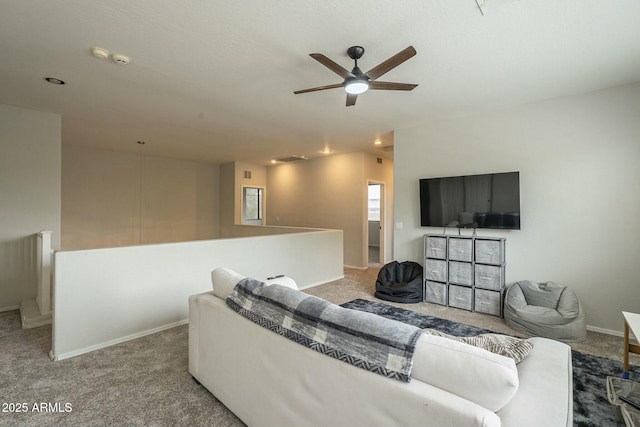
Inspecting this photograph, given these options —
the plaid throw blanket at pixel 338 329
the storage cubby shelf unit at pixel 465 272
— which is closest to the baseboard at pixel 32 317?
the plaid throw blanket at pixel 338 329

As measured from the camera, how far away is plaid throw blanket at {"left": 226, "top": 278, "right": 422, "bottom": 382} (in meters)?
1.12

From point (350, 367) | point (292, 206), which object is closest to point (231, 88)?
point (350, 367)

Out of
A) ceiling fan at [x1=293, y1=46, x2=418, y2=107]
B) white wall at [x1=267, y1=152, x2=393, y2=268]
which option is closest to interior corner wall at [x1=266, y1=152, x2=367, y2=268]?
white wall at [x1=267, y1=152, x2=393, y2=268]

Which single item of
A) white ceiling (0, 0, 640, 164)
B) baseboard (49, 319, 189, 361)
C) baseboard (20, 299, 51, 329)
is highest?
white ceiling (0, 0, 640, 164)

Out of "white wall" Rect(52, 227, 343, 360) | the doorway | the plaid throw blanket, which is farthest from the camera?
the doorway

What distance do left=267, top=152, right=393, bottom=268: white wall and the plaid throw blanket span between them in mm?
4906

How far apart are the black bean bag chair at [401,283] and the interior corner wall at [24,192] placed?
15.2 ft

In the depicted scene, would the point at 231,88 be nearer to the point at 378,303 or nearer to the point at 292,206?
the point at 378,303

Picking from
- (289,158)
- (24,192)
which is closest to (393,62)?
(24,192)

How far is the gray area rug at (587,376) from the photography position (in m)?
1.85

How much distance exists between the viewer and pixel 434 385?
1.04 meters

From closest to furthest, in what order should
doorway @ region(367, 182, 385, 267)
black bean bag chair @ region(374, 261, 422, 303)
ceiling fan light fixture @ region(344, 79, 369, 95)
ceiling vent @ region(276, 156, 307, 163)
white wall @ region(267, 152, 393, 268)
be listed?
ceiling fan light fixture @ region(344, 79, 369, 95)
black bean bag chair @ region(374, 261, 422, 303)
white wall @ region(267, 152, 393, 268)
ceiling vent @ region(276, 156, 307, 163)
doorway @ region(367, 182, 385, 267)

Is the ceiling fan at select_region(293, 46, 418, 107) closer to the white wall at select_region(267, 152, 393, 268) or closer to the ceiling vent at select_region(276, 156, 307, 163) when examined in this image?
the white wall at select_region(267, 152, 393, 268)

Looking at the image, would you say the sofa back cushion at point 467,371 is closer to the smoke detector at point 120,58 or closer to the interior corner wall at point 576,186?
the smoke detector at point 120,58
